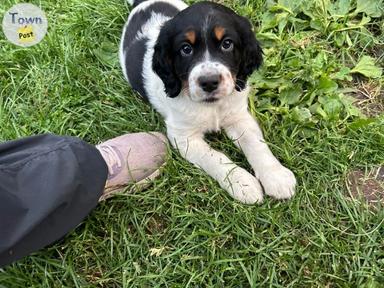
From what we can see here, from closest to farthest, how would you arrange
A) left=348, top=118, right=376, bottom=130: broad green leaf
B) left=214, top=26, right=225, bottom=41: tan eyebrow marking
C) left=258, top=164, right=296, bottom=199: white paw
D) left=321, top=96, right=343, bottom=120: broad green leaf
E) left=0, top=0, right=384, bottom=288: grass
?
left=0, top=0, right=384, bottom=288: grass < left=214, top=26, right=225, bottom=41: tan eyebrow marking < left=258, top=164, right=296, bottom=199: white paw < left=348, top=118, right=376, bottom=130: broad green leaf < left=321, top=96, right=343, bottom=120: broad green leaf

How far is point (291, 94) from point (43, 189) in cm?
167

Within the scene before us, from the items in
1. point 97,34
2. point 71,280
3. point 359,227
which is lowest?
point 71,280

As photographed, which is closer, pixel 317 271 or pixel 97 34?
pixel 317 271

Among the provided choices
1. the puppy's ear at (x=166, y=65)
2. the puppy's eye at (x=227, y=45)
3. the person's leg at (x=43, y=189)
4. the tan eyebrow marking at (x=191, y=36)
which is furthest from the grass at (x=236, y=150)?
the tan eyebrow marking at (x=191, y=36)

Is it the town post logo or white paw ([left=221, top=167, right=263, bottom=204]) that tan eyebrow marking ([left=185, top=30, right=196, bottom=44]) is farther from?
the town post logo

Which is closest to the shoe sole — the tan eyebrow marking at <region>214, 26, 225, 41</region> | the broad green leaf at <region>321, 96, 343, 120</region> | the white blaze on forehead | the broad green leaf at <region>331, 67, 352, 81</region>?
the white blaze on forehead

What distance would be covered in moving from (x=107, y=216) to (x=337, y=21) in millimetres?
2082

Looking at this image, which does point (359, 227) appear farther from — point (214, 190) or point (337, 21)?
point (337, 21)

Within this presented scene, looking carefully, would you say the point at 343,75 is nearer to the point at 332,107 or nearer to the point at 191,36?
the point at 332,107

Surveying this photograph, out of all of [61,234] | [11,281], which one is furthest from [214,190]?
[11,281]

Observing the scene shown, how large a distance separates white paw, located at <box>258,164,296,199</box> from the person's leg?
86 centimetres

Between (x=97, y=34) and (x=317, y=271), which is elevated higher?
(x=97, y=34)

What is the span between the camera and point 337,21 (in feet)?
12.6

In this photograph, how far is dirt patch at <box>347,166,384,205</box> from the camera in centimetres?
298
